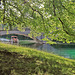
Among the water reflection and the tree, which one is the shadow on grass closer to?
the tree

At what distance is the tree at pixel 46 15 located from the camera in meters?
7.82

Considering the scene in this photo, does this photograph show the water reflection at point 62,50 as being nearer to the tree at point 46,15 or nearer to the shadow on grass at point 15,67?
the tree at point 46,15

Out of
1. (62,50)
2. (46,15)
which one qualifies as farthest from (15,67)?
(62,50)

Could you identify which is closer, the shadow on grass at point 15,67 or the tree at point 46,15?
the shadow on grass at point 15,67

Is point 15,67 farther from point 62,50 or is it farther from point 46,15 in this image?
point 62,50

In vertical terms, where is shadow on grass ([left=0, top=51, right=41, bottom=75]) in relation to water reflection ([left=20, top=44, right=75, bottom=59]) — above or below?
above

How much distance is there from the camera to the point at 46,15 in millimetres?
8586

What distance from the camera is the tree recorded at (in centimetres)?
782

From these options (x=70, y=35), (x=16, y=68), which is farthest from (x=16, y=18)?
(x=16, y=68)

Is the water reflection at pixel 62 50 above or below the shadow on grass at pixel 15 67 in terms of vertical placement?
below

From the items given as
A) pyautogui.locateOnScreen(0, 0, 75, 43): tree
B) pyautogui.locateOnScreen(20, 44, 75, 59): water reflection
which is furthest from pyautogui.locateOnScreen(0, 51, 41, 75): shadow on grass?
pyautogui.locateOnScreen(20, 44, 75, 59): water reflection

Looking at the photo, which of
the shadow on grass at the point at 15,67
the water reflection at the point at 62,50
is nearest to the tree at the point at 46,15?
the shadow on grass at the point at 15,67

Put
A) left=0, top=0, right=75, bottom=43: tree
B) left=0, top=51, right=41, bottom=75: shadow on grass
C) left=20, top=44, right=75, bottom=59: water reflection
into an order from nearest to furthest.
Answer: left=0, top=51, right=41, bottom=75: shadow on grass → left=0, top=0, right=75, bottom=43: tree → left=20, top=44, right=75, bottom=59: water reflection

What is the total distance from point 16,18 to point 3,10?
1186 millimetres
